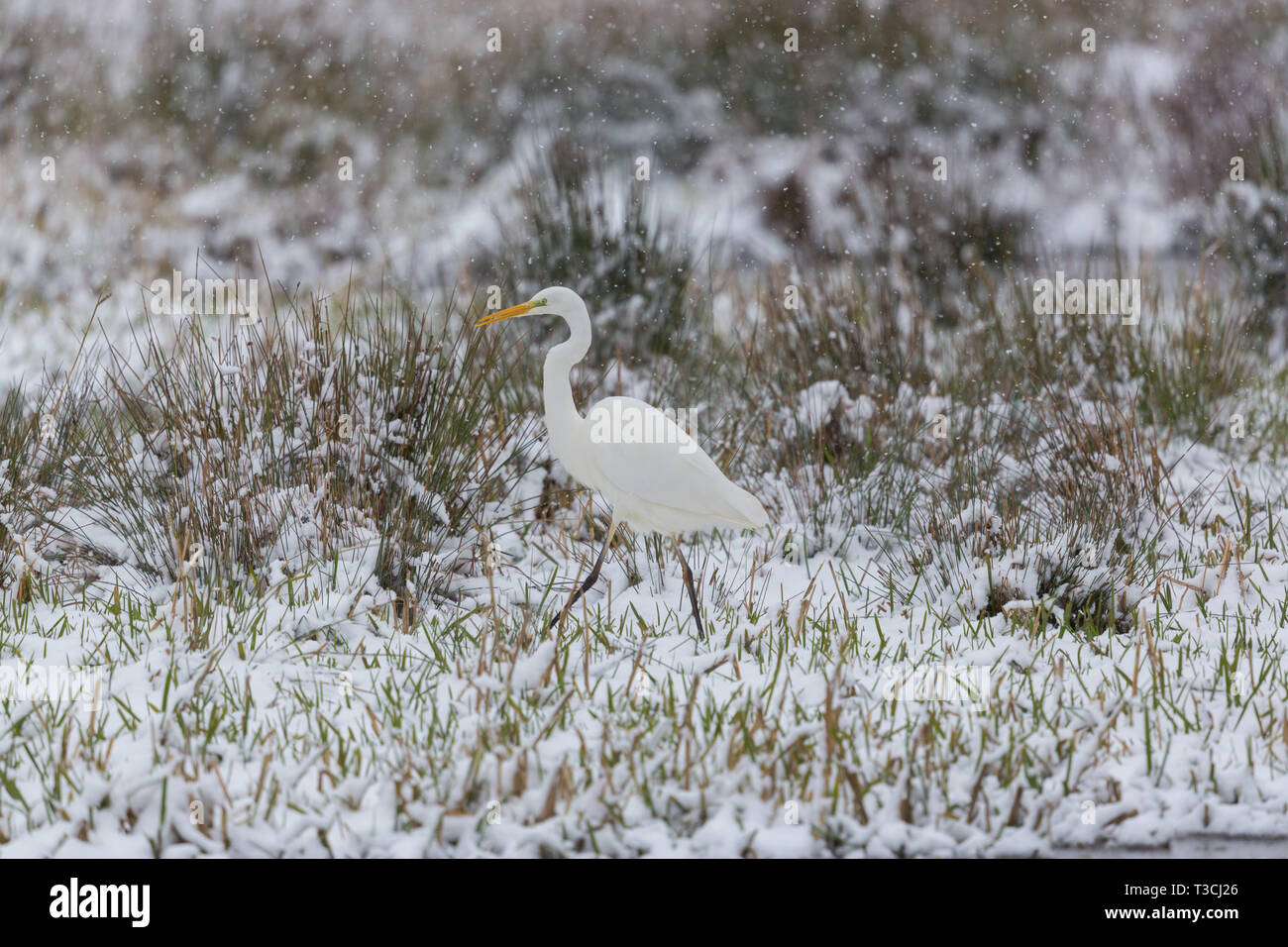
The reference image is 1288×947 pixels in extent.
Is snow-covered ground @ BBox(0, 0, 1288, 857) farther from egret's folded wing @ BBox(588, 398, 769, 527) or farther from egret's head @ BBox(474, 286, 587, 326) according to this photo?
egret's head @ BBox(474, 286, 587, 326)

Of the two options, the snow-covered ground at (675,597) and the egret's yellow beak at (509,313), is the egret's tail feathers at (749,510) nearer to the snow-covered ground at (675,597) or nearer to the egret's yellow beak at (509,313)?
the snow-covered ground at (675,597)

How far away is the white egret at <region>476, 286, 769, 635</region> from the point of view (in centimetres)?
313

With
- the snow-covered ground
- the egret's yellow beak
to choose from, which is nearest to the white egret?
the egret's yellow beak

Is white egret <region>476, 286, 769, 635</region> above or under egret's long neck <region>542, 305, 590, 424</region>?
under

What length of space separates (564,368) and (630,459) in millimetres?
299

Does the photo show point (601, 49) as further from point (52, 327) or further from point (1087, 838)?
point (1087, 838)

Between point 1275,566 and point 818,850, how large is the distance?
7.32 ft

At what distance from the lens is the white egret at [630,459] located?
313cm

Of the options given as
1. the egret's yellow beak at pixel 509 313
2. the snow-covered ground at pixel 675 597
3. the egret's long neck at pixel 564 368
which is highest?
the egret's yellow beak at pixel 509 313

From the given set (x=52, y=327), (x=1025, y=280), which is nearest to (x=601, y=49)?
(x=52, y=327)

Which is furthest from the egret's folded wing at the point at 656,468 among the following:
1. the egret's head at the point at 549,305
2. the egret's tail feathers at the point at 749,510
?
the egret's head at the point at 549,305

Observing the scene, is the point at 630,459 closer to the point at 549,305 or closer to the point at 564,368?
the point at 564,368

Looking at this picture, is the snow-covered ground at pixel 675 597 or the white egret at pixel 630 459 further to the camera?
the white egret at pixel 630 459

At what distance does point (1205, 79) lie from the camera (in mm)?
8664
